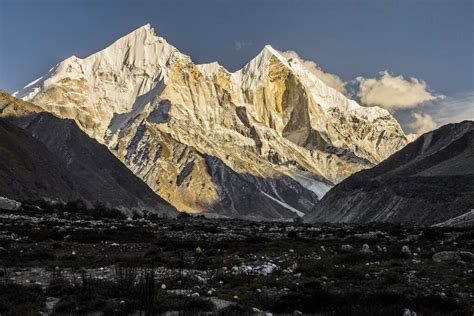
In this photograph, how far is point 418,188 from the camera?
113 meters

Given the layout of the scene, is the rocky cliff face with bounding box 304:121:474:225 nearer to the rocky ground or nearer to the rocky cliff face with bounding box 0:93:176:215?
the rocky ground

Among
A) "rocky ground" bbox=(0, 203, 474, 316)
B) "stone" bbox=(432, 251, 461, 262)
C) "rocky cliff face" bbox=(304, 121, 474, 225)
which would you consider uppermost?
"rocky cliff face" bbox=(304, 121, 474, 225)

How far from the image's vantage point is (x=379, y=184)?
136m

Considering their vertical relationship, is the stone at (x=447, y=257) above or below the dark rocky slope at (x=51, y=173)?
below

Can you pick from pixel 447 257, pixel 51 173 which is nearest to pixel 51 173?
pixel 51 173

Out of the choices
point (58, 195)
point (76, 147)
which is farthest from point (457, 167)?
point (76, 147)

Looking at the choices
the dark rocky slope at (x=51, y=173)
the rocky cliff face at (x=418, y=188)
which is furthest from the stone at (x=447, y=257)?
the dark rocky slope at (x=51, y=173)

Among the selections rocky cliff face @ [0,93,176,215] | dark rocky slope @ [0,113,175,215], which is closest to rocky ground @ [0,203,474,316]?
dark rocky slope @ [0,113,175,215]

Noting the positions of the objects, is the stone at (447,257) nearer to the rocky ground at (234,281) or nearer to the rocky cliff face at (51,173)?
the rocky ground at (234,281)

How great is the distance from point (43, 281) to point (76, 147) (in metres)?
188

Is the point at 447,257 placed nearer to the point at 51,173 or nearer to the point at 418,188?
the point at 418,188

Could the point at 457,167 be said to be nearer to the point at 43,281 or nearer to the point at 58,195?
the point at 58,195

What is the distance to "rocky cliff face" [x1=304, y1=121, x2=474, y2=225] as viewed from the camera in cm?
9931

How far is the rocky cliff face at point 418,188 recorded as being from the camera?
326 feet
